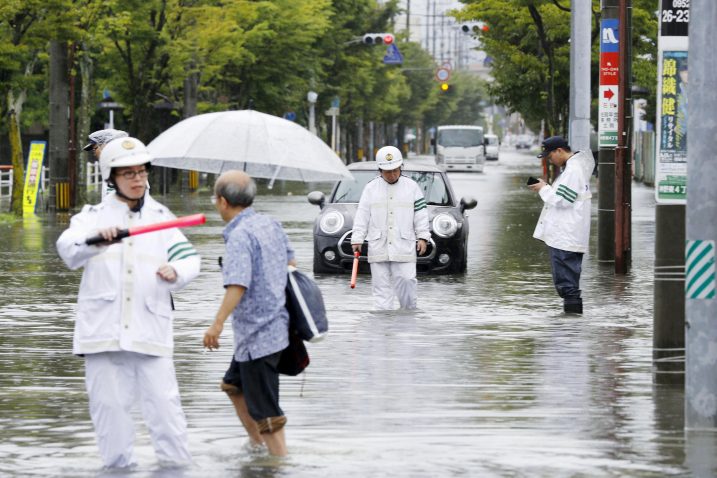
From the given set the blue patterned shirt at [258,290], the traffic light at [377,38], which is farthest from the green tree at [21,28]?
the traffic light at [377,38]

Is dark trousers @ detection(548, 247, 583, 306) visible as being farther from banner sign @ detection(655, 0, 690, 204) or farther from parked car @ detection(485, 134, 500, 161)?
parked car @ detection(485, 134, 500, 161)

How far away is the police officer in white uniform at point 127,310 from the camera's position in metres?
7.31

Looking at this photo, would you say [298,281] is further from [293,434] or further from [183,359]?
[183,359]

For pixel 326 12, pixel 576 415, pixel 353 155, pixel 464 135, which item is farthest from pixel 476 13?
pixel 353 155

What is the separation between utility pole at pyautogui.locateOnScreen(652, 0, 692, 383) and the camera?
33.2ft

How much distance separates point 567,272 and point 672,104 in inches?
192

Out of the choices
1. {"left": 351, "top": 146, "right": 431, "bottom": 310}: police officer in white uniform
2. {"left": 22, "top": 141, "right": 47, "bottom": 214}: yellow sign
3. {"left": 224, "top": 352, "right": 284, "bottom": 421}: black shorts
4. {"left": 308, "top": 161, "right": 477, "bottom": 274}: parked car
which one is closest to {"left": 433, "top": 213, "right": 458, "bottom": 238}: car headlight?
{"left": 308, "top": 161, "right": 477, "bottom": 274}: parked car

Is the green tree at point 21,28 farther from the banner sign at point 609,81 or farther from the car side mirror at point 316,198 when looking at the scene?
the banner sign at point 609,81

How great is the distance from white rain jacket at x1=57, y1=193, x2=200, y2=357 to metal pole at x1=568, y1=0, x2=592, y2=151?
17901 mm

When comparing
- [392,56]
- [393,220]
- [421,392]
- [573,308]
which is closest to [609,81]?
[573,308]

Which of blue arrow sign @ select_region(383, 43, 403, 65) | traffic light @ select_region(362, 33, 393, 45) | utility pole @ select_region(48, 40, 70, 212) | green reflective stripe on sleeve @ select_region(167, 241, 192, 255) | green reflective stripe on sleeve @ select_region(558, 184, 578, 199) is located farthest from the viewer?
blue arrow sign @ select_region(383, 43, 403, 65)

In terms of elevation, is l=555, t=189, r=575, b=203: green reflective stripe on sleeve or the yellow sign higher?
l=555, t=189, r=575, b=203: green reflective stripe on sleeve

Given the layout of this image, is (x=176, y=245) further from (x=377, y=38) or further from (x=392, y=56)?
(x=392, y=56)

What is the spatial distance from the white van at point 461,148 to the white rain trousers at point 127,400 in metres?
70.6
